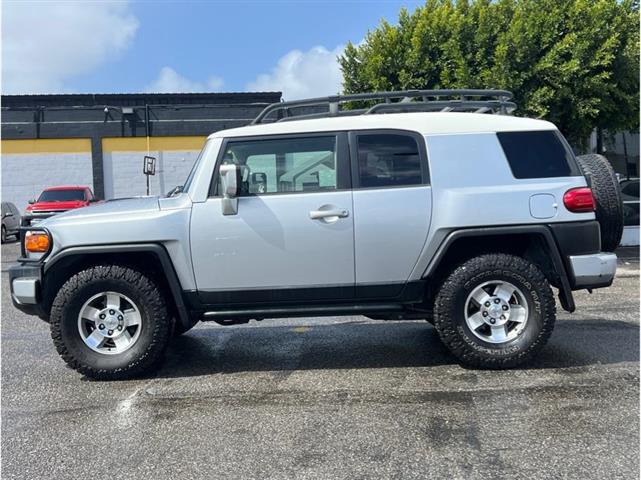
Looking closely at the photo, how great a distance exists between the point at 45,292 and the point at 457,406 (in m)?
3.34

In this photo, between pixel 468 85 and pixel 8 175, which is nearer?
pixel 468 85

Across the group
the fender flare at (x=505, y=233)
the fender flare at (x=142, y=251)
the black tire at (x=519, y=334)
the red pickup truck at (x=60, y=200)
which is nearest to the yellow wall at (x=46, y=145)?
the red pickup truck at (x=60, y=200)

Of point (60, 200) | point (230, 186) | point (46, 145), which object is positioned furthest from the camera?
→ point (46, 145)

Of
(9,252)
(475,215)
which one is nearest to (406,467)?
(475,215)

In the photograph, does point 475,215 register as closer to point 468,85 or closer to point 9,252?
point 468,85

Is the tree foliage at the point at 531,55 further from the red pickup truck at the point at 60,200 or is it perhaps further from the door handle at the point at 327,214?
the red pickup truck at the point at 60,200

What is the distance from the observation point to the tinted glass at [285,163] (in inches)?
184

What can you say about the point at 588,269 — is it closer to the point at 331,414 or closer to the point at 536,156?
the point at 536,156

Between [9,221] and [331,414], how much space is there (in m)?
19.3

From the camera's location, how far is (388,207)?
4602 millimetres

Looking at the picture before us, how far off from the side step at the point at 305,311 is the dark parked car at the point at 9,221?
17.4 meters

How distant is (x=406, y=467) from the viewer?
10.3 ft

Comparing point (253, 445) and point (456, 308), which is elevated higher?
point (456, 308)

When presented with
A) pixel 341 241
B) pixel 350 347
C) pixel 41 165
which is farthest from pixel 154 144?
pixel 341 241
